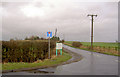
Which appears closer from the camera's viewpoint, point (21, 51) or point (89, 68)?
point (89, 68)

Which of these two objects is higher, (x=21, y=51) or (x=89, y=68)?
(x=21, y=51)

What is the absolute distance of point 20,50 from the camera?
15.3m

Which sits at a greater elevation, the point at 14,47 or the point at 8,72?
the point at 14,47

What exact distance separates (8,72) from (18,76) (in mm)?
1374

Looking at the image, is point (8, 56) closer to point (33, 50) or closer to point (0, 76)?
point (33, 50)

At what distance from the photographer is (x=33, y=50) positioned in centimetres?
1573

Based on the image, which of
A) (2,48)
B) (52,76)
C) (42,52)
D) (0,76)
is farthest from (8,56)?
(52,76)

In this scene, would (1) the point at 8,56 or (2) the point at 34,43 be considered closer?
(1) the point at 8,56

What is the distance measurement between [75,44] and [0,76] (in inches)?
1505

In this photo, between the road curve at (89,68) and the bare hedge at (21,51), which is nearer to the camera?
the road curve at (89,68)

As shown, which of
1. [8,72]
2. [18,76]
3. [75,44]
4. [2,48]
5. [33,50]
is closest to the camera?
[18,76]

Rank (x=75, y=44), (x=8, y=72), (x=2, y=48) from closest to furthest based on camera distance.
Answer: (x=8, y=72), (x=2, y=48), (x=75, y=44)

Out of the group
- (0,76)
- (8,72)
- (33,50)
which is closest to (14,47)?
(33,50)

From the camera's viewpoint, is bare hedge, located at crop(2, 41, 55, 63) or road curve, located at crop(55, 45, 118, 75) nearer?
road curve, located at crop(55, 45, 118, 75)
